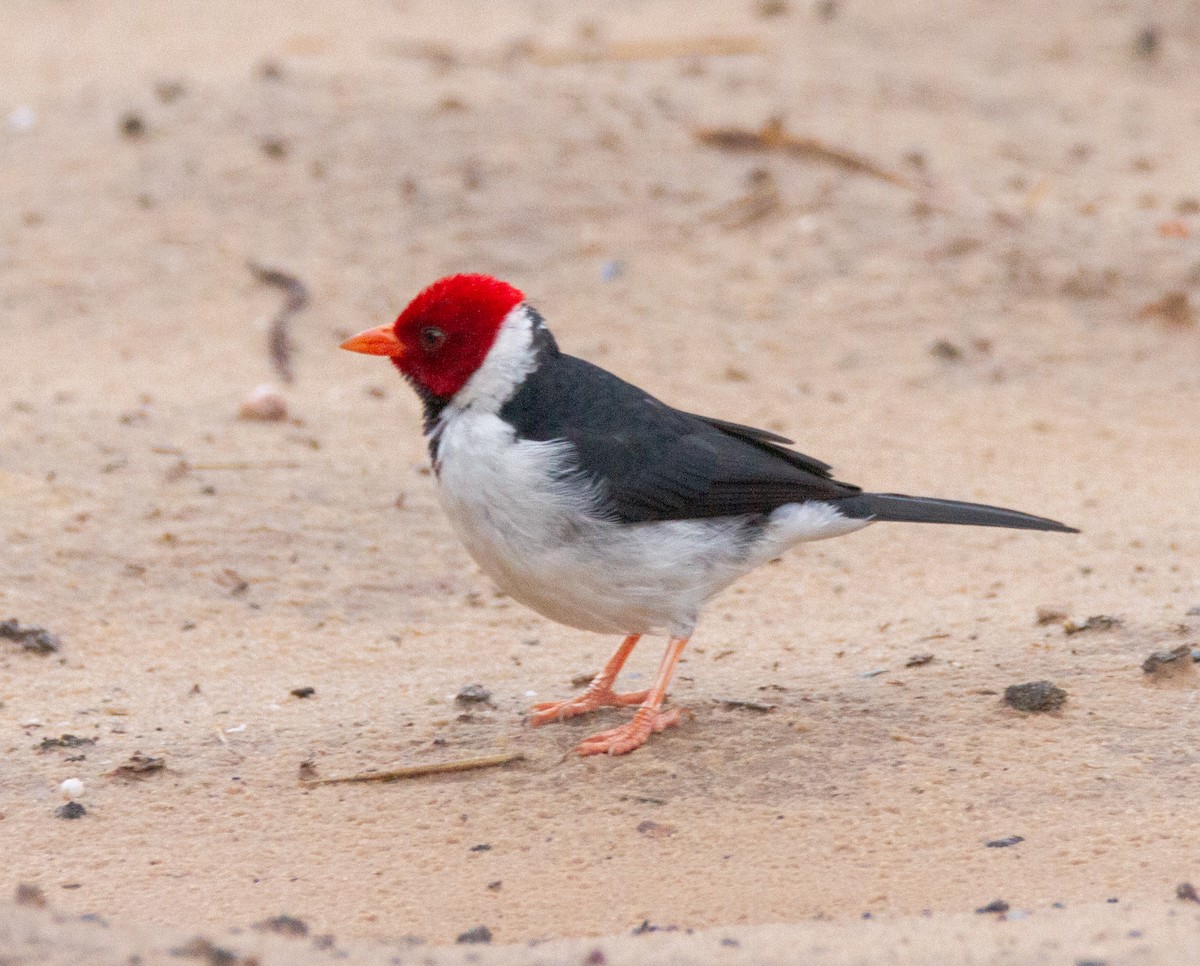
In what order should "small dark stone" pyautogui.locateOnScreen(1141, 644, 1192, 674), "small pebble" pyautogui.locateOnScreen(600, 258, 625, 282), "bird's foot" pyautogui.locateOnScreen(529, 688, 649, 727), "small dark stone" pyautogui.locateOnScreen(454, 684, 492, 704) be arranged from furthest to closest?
"small pebble" pyautogui.locateOnScreen(600, 258, 625, 282) → "small dark stone" pyautogui.locateOnScreen(454, 684, 492, 704) → "bird's foot" pyautogui.locateOnScreen(529, 688, 649, 727) → "small dark stone" pyautogui.locateOnScreen(1141, 644, 1192, 674)

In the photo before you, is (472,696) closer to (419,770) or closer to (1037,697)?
(419,770)

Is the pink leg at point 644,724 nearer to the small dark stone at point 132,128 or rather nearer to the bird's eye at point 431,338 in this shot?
the bird's eye at point 431,338

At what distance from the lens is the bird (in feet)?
14.5

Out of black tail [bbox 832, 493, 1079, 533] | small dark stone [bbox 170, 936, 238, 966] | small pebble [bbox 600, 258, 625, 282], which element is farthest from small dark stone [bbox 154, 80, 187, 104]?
small dark stone [bbox 170, 936, 238, 966]

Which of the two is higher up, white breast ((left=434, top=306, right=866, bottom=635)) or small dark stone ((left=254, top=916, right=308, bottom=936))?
white breast ((left=434, top=306, right=866, bottom=635))

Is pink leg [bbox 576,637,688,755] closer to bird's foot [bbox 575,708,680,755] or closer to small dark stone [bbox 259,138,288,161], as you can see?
bird's foot [bbox 575,708,680,755]

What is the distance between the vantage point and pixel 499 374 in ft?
15.3

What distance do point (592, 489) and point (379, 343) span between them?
842 millimetres

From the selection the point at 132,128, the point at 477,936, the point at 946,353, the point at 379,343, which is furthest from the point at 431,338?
the point at 132,128

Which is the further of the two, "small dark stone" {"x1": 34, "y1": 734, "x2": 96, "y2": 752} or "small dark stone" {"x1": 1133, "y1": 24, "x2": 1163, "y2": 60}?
"small dark stone" {"x1": 1133, "y1": 24, "x2": 1163, "y2": 60}

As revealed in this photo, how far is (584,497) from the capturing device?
4.43m

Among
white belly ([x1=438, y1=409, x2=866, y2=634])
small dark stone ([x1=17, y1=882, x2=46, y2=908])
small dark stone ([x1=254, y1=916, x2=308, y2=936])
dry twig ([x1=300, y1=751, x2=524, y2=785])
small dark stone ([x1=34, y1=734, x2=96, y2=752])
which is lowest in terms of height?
small dark stone ([x1=34, y1=734, x2=96, y2=752])

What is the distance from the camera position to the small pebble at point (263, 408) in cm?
703

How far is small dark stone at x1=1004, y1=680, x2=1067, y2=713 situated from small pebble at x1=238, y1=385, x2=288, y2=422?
362 centimetres
